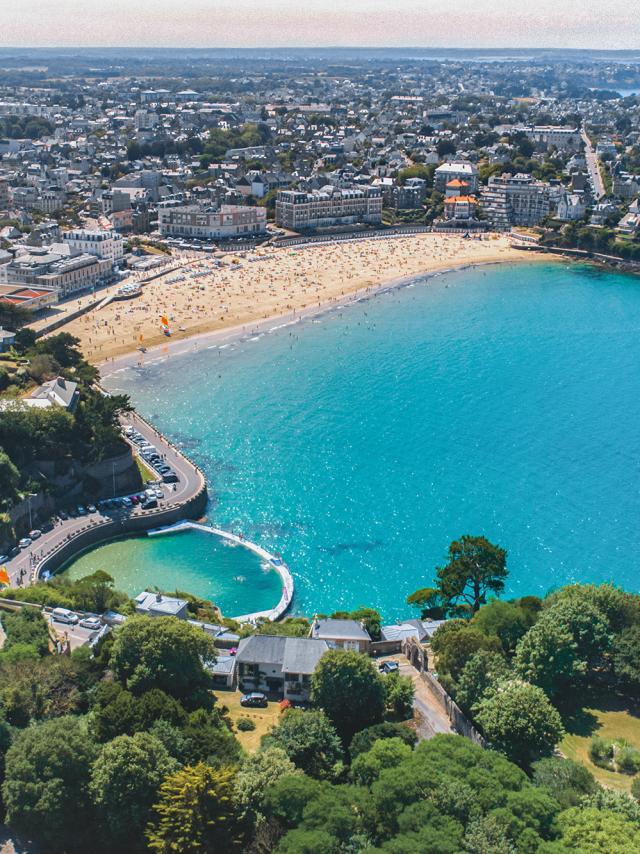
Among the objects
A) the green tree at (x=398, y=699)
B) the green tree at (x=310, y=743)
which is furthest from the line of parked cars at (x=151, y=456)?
the green tree at (x=310, y=743)

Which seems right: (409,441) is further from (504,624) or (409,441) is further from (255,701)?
(255,701)

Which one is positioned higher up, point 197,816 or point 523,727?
point 197,816

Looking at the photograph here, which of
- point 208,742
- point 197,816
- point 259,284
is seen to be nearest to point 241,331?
point 259,284

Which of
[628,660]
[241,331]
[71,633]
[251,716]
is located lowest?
[241,331]

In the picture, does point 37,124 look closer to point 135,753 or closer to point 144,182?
point 144,182

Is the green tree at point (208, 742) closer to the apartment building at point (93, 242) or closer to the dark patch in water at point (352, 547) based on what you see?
the dark patch in water at point (352, 547)

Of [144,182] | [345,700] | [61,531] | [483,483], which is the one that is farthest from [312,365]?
[144,182]
